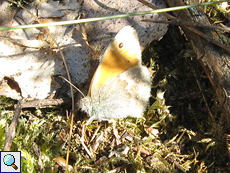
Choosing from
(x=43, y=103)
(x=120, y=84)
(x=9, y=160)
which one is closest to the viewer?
(x=9, y=160)

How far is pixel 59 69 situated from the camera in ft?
8.88

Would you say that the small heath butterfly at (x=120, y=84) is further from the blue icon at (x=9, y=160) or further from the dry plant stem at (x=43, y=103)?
the blue icon at (x=9, y=160)

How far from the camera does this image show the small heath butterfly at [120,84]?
2.38 meters

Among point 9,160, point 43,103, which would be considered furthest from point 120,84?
point 9,160

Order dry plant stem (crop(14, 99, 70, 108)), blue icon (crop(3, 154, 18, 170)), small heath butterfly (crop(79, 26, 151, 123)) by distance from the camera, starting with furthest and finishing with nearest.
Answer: dry plant stem (crop(14, 99, 70, 108))
small heath butterfly (crop(79, 26, 151, 123))
blue icon (crop(3, 154, 18, 170))

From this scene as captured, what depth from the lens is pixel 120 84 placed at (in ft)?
8.91

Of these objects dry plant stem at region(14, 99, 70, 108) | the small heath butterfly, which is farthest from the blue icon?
the small heath butterfly

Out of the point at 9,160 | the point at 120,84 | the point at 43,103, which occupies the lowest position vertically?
the point at 9,160

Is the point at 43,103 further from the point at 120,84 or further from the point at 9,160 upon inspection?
the point at 120,84

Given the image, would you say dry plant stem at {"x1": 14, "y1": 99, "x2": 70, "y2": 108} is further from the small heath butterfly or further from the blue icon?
the blue icon

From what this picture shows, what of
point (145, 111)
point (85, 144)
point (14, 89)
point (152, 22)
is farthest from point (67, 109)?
point (152, 22)

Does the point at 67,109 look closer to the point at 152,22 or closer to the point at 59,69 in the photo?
the point at 59,69

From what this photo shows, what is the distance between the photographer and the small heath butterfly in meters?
2.38

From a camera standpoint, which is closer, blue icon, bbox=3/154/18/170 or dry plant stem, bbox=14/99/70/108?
blue icon, bbox=3/154/18/170
